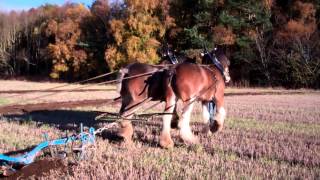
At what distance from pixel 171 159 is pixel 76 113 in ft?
27.3

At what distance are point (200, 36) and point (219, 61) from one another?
30514 mm

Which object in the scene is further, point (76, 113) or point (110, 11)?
point (110, 11)

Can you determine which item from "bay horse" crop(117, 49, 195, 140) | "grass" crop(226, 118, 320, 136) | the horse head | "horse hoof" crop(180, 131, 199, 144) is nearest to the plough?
"bay horse" crop(117, 49, 195, 140)

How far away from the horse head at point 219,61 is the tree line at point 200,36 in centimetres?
2331

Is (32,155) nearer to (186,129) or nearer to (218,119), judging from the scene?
(186,129)

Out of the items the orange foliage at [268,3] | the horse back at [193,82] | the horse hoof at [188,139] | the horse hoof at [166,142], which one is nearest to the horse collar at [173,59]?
the horse back at [193,82]

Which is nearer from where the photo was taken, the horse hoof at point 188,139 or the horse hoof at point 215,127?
the horse hoof at point 188,139

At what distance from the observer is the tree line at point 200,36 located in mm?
39938

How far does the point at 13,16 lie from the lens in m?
71.7

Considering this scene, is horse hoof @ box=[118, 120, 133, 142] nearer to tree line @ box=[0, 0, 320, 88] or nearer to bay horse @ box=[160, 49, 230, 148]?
bay horse @ box=[160, 49, 230, 148]

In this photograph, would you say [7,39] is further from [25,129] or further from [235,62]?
[25,129]

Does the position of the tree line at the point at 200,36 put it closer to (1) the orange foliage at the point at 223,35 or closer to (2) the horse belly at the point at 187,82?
(1) the orange foliage at the point at 223,35

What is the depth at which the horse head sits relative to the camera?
391 inches

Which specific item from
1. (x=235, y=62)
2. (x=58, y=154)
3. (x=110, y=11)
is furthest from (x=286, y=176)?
(x=110, y=11)
